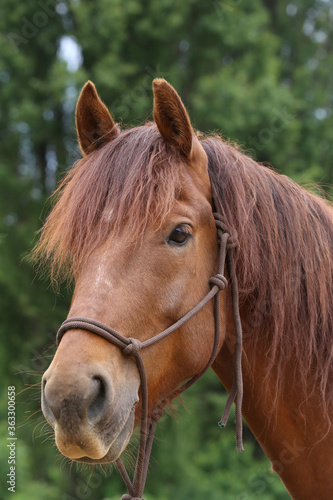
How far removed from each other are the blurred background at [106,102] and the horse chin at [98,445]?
5007mm

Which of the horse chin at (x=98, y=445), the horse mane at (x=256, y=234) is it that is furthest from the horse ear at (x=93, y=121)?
the horse chin at (x=98, y=445)

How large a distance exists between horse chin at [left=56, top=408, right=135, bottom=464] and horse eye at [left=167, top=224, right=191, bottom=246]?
0.65 metres

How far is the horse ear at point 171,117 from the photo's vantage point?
2.03m

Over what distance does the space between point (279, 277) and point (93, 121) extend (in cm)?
110

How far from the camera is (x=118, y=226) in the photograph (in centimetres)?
191

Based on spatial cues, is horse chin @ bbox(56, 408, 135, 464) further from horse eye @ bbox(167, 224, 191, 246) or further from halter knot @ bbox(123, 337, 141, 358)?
horse eye @ bbox(167, 224, 191, 246)

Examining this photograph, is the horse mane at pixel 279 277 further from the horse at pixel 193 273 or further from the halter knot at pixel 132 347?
the halter knot at pixel 132 347

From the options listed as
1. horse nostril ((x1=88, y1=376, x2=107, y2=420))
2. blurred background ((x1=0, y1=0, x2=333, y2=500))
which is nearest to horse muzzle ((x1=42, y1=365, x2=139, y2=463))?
horse nostril ((x1=88, y1=376, x2=107, y2=420))

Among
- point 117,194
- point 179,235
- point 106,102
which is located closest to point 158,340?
point 179,235

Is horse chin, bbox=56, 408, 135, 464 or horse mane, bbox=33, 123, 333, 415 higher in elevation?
horse mane, bbox=33, 123, 333, 415

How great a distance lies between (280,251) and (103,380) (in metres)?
0.98

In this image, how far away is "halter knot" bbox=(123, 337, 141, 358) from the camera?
1.75m

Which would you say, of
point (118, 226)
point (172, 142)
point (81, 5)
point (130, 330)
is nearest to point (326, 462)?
point (130, 330)

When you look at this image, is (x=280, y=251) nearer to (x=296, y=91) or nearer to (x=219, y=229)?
(x=219, y=229)
